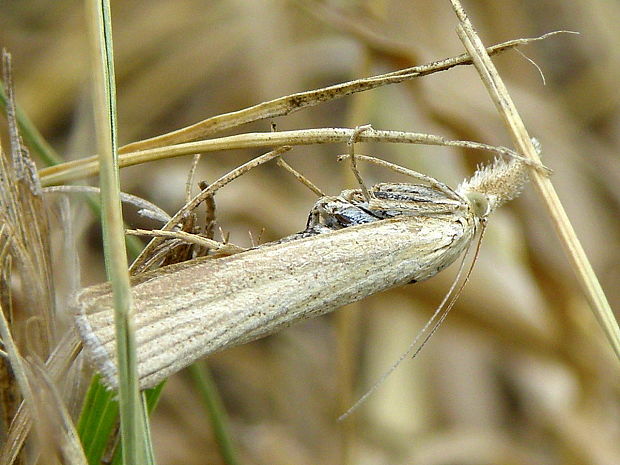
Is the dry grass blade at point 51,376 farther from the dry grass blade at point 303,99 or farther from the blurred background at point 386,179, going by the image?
the blurred background at point 386,179

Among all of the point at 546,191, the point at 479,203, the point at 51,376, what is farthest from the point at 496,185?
the point at 51,376

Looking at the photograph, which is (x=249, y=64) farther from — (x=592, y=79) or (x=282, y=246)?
(x=282, y=246)

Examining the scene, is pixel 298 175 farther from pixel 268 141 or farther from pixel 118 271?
pixel 118 271

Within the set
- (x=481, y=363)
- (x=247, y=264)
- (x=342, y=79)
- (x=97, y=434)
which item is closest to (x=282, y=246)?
(x=247, y=264)

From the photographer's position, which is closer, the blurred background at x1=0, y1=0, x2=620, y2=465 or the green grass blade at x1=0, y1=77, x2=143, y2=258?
the green grass blade at x1=0, y1=77, x2=143, y2=258

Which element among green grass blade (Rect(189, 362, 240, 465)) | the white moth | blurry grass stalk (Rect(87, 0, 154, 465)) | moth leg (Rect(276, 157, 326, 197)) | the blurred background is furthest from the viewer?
the blurred background

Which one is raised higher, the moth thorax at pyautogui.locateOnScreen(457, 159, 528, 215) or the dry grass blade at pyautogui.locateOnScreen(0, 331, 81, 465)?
the moth thorax at pyautogui.locateOnScreen(457, 159, 528, 215)

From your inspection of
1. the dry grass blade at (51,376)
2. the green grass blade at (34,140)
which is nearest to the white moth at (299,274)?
the dry grass blade at (51,376)

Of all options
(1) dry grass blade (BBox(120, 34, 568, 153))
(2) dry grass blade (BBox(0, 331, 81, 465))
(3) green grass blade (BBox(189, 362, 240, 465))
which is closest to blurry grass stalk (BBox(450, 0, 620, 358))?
(1) dry grass blade (BBox(120, 34, 568, 153))

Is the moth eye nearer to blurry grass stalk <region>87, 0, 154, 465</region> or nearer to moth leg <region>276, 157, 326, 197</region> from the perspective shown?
moth leg <region>276, 157, 326, 197</region>
